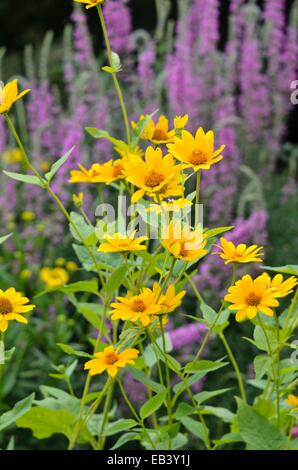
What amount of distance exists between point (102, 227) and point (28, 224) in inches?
65.6

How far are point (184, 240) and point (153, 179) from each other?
0.27 ft

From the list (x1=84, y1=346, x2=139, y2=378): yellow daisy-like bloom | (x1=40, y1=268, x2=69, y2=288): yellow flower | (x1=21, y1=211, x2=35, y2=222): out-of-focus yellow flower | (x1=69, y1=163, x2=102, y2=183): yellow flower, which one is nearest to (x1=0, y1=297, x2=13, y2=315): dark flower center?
(x1=84, y1=346, x2=139, y2=378): yellow daisy-like bloom

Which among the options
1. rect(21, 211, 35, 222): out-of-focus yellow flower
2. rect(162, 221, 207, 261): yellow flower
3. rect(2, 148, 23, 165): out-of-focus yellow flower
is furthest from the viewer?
rect(2, 148, 23, 165): out-of-focus yellow flower

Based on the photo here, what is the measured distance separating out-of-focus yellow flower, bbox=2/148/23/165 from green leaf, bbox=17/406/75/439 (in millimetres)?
1682

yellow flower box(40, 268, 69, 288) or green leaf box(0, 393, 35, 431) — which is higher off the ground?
green leaf box(0, 393, 35, 431)

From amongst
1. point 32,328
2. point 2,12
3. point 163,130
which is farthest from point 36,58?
point 163,130

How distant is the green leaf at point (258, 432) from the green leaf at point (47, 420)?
0.79 ft

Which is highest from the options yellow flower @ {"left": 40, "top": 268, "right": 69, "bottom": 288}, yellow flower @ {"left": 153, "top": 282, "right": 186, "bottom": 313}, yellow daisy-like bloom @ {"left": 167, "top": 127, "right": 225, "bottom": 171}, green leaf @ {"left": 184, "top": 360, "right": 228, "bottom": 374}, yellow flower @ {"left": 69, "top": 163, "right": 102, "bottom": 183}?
yellow daisy-like bloom @ {"left": 167, "top": 127, "right": 225, "bottom": 171}

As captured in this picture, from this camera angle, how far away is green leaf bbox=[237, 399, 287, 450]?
89cm

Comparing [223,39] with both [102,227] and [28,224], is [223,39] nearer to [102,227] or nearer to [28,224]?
[28,224]

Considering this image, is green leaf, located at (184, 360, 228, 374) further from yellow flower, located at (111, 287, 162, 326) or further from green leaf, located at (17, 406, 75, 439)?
green leaf, located at (17, 406, 75, 439)

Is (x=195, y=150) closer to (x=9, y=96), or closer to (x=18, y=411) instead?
(x=9, y=96)

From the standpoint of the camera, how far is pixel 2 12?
5.32 metres

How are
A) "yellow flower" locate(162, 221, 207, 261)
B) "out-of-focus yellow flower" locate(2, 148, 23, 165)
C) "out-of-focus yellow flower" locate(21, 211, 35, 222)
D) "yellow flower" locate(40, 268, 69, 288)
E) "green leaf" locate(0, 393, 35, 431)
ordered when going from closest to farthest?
"yellow flower" locate(162, 221, 207, 261), "green leaf" locate(0, 393, 35, 431), "yellow flower" locate(40, 268, 69, 288), "out-of-focus yellow flower" locate(21, 211, 35, 222), "out-of-focus yellow flower" locate(2, 148, 23, 165)
